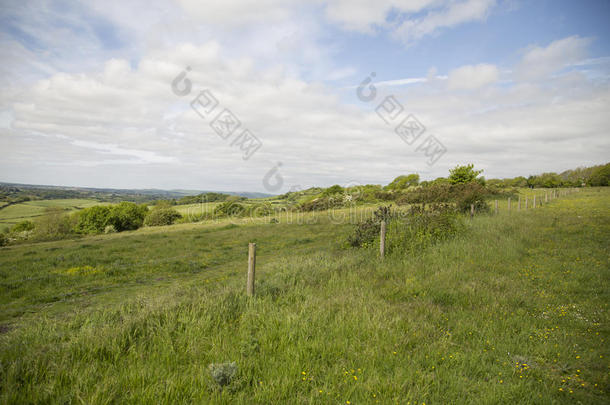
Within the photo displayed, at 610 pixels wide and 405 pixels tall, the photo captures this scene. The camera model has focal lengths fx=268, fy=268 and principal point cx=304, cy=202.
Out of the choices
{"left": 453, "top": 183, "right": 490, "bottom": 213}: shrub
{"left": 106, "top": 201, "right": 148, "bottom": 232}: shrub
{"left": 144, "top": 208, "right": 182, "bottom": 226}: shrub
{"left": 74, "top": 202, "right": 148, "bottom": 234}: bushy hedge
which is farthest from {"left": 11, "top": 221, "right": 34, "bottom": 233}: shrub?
{"left": 453, "top": 183, "right": 490, "bottom": 213}: shrub

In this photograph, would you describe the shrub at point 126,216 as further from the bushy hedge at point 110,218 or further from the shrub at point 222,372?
the shrub at point 222,372

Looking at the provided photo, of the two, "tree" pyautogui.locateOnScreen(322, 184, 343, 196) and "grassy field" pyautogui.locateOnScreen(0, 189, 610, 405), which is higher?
"tree" pyautogui.locateOnScreen(322, 184, 343, 196)

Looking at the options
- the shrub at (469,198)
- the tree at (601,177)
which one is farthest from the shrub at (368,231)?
the tree at (601,177)

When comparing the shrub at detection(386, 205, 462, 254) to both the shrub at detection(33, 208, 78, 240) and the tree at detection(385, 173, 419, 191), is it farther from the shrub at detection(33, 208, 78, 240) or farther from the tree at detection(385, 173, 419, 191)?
the shrub at detection(33, 208, 78, 240)

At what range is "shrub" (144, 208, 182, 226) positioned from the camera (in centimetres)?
5547

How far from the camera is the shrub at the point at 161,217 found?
55469mm

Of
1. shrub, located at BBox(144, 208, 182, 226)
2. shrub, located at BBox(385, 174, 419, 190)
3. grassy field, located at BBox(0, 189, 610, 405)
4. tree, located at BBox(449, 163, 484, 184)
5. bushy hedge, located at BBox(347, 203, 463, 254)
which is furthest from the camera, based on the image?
shrub, located at BBox(385, 174, 419, 190)

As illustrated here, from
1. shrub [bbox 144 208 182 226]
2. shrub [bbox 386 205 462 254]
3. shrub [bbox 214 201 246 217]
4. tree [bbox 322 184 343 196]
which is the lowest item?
shrub [bbox 144 208 182 226]

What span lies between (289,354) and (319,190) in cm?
5715

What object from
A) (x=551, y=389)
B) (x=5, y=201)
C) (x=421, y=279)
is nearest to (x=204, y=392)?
(x=551, y=389)

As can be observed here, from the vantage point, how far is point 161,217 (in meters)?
55.6

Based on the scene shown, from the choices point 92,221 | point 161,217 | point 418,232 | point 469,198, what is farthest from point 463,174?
point 92,221

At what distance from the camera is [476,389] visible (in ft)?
11.4

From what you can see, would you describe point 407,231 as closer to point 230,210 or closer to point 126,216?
point 230,210
